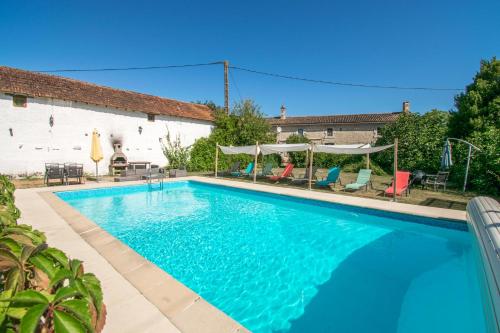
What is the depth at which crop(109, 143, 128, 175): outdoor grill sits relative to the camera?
16930 millimetres

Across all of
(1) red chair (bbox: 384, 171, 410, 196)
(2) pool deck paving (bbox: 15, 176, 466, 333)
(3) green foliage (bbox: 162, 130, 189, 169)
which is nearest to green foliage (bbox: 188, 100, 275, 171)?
(3) green foliage (bbox: 162, 130, 189, 169)

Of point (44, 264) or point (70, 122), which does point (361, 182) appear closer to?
point (44, 264)

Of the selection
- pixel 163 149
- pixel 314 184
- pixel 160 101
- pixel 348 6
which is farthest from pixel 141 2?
pixel 314 184

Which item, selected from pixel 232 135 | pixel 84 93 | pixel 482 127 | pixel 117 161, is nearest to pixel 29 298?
pixel 117 161

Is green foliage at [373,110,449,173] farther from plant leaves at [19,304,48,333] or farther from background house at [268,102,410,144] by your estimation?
plant leaves at [19,304,48,333]

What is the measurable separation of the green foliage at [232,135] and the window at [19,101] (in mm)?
10841

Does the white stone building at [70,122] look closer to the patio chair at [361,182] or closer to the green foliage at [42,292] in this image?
the patio chair at [361,182]

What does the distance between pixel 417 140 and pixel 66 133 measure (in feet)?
76.1

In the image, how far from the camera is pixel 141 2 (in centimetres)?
1364

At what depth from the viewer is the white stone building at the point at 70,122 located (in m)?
13.4

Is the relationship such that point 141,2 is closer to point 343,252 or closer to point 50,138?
point 50,138

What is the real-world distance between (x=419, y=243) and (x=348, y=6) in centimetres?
1280

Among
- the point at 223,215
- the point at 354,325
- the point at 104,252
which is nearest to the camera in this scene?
the point at 354,325

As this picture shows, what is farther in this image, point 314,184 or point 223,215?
point 314,184
